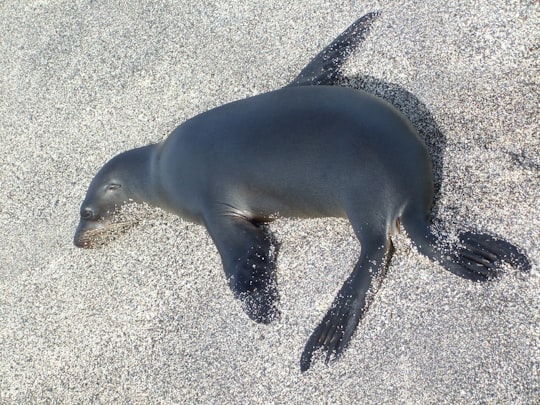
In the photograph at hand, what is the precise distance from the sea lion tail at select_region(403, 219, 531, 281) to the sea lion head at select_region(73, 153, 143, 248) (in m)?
1.36

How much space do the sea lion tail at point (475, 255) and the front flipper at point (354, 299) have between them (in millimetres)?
163

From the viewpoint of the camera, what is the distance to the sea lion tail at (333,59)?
2541 mm

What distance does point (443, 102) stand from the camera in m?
2.38

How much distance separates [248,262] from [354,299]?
446 millimetres

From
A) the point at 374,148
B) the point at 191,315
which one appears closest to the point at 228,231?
the point at 191,315

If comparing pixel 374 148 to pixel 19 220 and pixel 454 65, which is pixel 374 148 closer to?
pixel 454 65

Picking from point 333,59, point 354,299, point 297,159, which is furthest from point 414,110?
point 354,299

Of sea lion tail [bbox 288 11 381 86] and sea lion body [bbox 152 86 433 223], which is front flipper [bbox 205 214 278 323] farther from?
sea lion tail [bbox 288 11 381 86]

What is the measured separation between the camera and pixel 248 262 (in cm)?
220

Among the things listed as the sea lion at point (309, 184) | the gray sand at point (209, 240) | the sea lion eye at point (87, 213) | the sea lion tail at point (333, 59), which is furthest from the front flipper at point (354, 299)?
the sea lion eye at point (87, 213)

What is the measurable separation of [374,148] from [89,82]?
177 centimetres

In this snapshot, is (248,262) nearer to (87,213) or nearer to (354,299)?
(354,299)

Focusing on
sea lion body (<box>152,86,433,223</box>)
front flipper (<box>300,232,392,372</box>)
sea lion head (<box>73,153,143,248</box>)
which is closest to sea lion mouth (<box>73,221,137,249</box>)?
sea lion head (<box>73,153,143,248</box>)

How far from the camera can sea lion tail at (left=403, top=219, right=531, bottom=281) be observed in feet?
6.06
